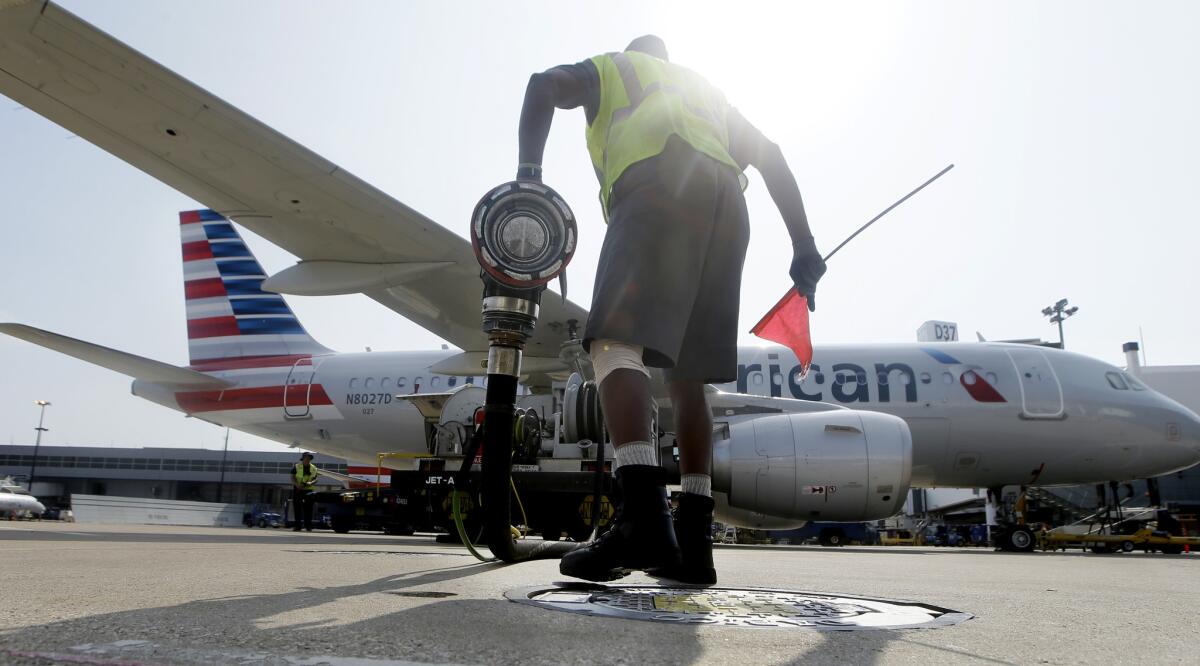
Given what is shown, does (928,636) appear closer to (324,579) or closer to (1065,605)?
(1065,605)

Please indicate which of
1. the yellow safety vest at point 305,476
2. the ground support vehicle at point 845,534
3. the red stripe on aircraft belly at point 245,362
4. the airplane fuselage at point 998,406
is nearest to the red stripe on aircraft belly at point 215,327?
the red stripe on aircraft belly at point 245,362

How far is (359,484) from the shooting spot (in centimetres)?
1639

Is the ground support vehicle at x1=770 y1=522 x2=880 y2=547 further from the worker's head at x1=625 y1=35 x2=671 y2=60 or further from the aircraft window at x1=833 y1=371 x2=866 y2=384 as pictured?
the worker's head at x1=625 y1=35 x2=671 y2=60

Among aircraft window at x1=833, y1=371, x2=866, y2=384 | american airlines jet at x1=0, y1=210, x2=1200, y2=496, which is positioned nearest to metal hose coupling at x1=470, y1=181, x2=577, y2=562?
american airlines jet at x1=0, y1=210, x2=1200, y2=496

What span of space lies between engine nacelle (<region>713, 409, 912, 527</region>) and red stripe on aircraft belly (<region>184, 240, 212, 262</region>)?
11148 mm

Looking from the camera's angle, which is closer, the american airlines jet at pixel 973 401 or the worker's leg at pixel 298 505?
the american airlines jet at pixel 973 401

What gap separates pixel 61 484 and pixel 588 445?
64883mm

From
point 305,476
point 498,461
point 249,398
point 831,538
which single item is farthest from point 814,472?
point 831,538

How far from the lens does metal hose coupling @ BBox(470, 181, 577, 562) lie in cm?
194

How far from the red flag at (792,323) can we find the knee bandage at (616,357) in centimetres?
133

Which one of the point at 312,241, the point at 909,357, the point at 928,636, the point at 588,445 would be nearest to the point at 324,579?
the point at 928,636

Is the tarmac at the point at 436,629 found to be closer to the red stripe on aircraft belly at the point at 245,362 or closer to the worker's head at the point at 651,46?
the worker's head at the point at 651,46

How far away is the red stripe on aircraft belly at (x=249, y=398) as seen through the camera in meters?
11.6

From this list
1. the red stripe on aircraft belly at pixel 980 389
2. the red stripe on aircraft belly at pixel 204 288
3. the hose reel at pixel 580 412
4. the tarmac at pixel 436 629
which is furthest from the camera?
the red stripe on aircraft belly at pixel 204 288
